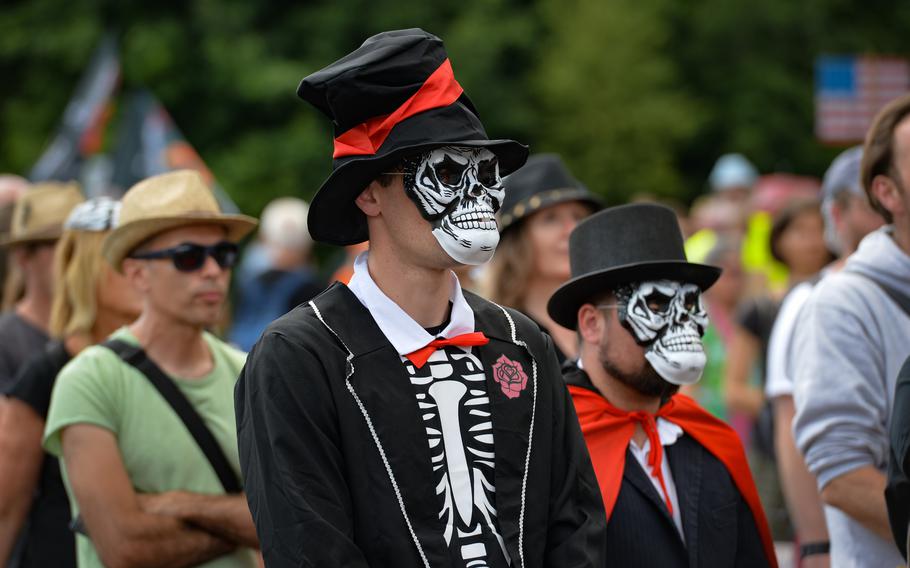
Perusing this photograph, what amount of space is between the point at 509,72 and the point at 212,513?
26.9 meters

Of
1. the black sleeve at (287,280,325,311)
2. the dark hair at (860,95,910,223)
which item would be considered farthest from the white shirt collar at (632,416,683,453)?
the black sleeve at (287,280,325,311)

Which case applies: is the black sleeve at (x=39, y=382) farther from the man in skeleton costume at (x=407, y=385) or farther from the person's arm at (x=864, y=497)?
the person's arm at (x=864, y=497)

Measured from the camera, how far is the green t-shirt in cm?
478

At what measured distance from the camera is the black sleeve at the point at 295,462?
325cm

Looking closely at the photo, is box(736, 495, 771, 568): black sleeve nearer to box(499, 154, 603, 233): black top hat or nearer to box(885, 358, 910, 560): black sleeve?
box(885, 358, 910, 560): black sleeve

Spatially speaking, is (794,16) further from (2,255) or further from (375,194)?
(375,194)

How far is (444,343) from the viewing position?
355 centimetres

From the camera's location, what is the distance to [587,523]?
3621 mm

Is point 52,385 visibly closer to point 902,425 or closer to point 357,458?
point 357,458

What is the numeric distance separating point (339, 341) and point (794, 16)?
1167 inches

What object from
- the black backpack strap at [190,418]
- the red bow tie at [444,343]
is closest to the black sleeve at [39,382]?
the black backpack strap at [190,418]

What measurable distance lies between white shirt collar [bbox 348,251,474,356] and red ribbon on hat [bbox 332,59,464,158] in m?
0.34

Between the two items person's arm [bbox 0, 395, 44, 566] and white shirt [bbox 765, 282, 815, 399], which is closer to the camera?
person's arm [bbox 0, 395, 44, 566]

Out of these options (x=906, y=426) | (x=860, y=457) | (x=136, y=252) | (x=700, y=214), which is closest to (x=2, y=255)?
(x=136, y=252)
